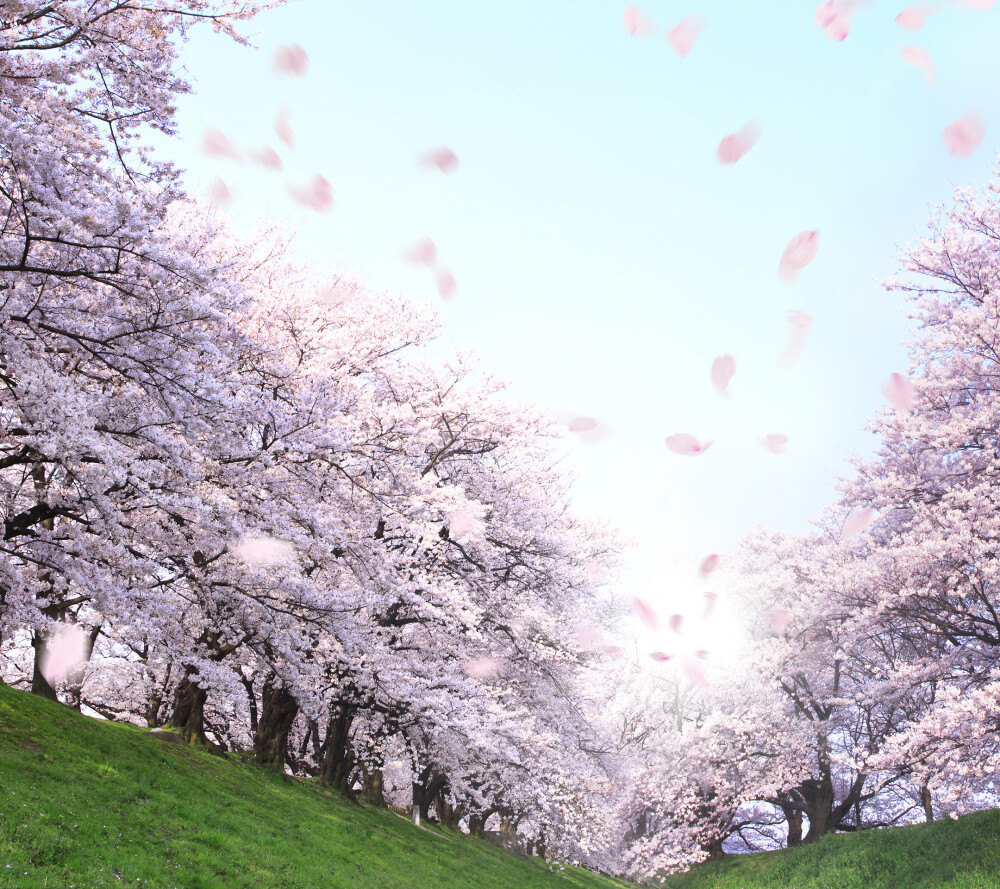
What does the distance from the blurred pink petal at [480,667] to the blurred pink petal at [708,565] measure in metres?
18.1

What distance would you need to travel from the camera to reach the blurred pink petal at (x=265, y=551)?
1095 cm

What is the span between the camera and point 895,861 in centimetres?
1811

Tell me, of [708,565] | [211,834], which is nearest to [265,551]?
[211,834]

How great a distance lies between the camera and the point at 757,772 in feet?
82.1

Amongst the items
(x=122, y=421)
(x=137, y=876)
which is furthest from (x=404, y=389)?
(x=137, y=876)

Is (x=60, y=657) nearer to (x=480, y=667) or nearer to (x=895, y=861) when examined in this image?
(x=480, y=667)

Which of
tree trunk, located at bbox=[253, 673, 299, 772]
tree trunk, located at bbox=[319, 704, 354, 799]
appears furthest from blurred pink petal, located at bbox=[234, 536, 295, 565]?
tree trunk, located at bbox=[319, 704, 354, 799]

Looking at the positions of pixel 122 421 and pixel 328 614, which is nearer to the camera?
pixel 122 421

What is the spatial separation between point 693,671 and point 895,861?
43.3 ft

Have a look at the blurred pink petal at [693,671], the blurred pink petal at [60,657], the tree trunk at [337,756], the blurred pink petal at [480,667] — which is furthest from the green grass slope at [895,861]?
the blurred pink petal at [60,657]

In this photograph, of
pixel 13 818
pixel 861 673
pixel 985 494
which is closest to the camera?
pixel 13 818

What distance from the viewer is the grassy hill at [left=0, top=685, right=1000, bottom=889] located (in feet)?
25.7

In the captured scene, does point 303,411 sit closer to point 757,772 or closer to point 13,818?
point 13,818

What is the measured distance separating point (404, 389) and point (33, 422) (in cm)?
1148
